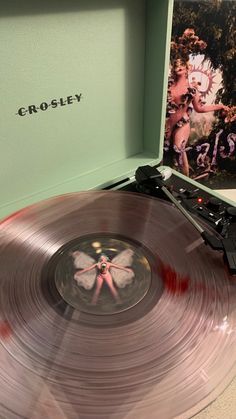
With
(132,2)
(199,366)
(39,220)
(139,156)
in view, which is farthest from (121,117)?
(199,366)

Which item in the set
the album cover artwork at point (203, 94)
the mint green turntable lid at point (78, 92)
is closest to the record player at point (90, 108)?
the mint green turntable lid at point (78, 92)

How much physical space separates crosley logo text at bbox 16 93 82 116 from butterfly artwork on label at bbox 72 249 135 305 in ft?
0.95

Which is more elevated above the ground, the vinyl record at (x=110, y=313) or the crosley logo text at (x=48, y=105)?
the crosley logo text at (x=48, y=105)

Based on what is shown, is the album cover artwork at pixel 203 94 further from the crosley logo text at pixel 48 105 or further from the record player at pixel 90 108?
the crosley logo text at pixel 48 105

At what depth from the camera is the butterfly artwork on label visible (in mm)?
632

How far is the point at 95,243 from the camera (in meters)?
0.71

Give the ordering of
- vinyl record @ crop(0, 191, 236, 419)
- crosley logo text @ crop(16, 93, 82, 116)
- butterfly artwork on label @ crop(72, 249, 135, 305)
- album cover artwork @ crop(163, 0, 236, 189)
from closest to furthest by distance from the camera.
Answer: vinyl record @ crop(0, 191, 236, 419) → butterfly artwork on label @ crop(72, 249, 135, 305) → crosley logo text @ crop(16, 93, 82, 116) → album cover artwork @ crop(163, 0, 236, 189)

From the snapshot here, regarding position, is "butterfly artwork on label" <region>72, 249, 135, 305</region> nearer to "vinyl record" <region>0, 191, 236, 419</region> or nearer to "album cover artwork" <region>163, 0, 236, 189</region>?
"vinyl record" <region>0, 191, 236, 419</region>

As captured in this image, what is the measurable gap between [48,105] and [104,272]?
0.36 m

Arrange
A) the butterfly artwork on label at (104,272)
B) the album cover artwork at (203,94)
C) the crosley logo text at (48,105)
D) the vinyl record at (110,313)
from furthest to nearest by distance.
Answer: the album cover artwork at (203,94)
the crosley logo text at (48,105)
the butterfly artwork on label at (104,272)
the vinyl record at (110,313)

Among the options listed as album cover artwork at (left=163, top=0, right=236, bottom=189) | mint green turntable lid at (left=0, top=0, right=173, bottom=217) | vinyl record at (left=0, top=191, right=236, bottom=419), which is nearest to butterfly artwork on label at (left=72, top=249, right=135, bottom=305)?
vinyl record at (left=0, top=191, right=236, bottom=419)

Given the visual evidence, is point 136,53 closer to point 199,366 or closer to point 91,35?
point 91,35

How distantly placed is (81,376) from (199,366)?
0.15 m

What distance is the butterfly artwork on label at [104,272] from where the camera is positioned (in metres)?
0.63
